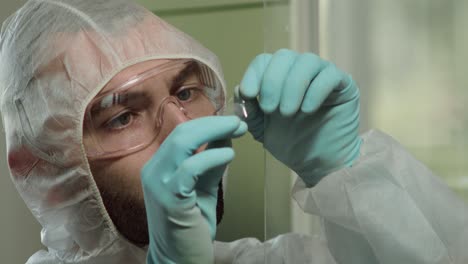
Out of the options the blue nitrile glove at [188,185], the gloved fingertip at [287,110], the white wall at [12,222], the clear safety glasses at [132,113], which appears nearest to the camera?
the blue nitrile glove at [188,185]

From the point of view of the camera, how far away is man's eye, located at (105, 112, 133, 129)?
1117 millimetres

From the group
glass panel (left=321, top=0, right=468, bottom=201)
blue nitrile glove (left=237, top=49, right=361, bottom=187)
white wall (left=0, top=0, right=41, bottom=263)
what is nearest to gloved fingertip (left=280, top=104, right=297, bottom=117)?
blue nitrile glove (left=237, top=49, right=361, bottom=187)

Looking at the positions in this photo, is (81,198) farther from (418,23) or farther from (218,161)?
(418,23)

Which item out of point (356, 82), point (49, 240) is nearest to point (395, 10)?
point (356, 82)

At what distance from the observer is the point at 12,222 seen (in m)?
1.80

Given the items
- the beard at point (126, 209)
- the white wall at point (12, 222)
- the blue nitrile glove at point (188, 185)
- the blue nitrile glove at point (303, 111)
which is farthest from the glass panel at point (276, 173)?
the white wall at point (12, 222)

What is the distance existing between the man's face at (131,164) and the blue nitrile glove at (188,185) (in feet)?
1.09

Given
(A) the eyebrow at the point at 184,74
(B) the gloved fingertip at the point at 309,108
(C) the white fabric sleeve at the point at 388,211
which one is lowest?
(C) the white fabric sleeve at the point at 388,211

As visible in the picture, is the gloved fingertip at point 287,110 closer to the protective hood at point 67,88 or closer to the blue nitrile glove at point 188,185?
the blue nitrile glove at point 188,185

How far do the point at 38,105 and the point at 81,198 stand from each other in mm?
225

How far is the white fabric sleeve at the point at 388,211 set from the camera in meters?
0.92

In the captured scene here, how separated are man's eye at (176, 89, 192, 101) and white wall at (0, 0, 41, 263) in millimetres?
898

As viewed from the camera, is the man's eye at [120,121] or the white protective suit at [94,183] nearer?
the white protective suit at [94,183]

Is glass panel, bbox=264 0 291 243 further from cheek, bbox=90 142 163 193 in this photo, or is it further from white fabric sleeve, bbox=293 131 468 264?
cheek, bbox=90 142 163 193
